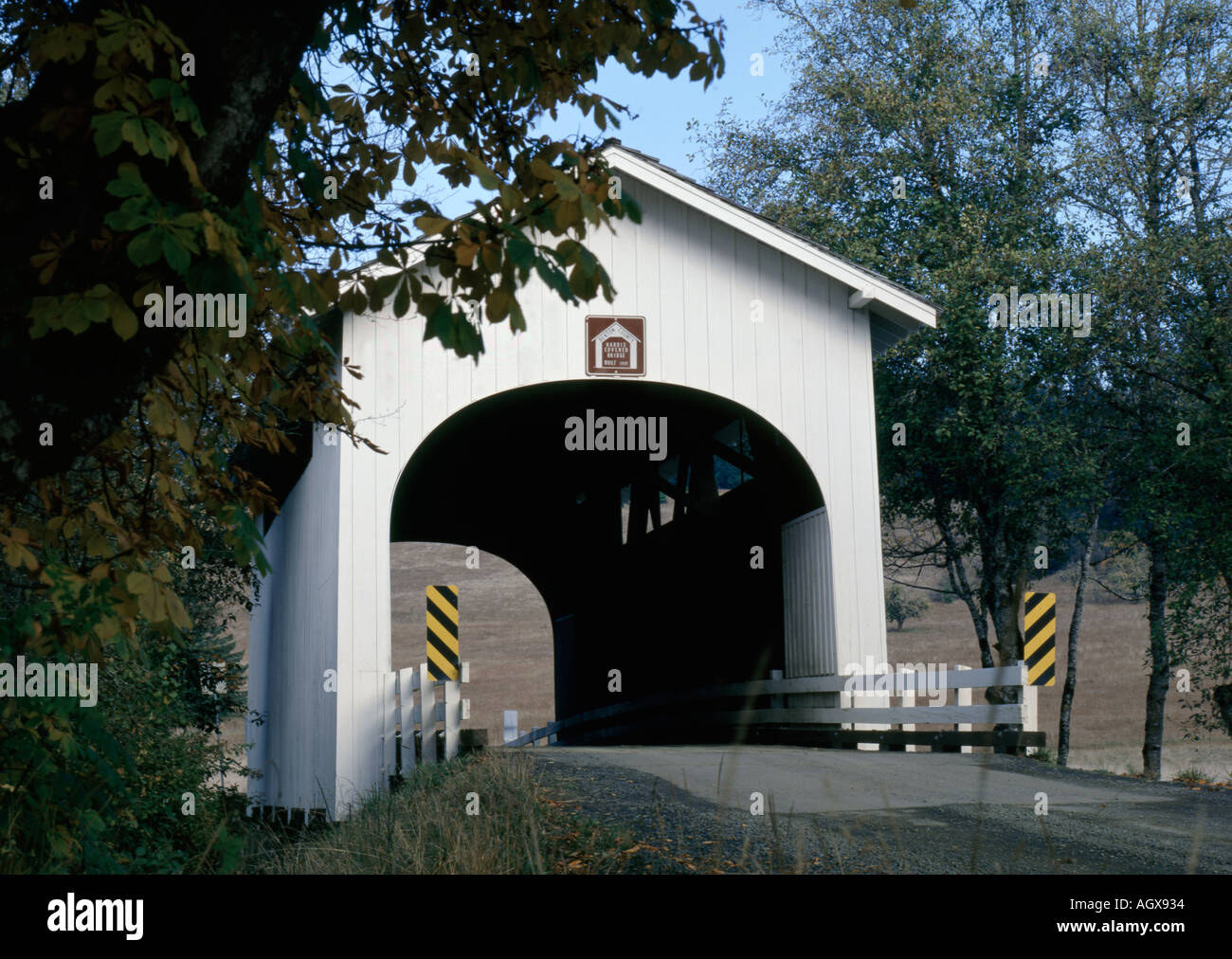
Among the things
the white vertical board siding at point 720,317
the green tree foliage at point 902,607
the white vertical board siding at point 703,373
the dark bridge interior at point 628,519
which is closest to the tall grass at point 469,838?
the white vertical board siding at point 703,373

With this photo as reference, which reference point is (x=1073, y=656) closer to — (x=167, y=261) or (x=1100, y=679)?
(x=167, y=261)

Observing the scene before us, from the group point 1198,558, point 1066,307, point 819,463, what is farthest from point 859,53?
point 819,463

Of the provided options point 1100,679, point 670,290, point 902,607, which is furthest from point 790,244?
point 902,607

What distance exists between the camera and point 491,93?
548 centimetres

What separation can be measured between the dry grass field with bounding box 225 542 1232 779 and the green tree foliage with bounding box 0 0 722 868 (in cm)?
2489

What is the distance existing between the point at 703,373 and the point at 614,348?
96cm

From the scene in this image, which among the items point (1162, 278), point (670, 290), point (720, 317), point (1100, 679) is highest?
point (1162, 278)

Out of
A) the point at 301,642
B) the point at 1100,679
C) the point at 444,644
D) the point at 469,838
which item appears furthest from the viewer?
the point at 1100,679

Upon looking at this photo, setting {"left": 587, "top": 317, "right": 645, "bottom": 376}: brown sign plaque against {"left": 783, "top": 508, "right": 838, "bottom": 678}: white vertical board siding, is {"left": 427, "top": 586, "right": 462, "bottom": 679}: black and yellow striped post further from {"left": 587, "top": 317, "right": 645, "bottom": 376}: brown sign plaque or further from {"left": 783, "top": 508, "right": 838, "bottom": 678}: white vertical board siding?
{"left": 783, "top": 508, "right": 838, "bottom": 678}: white vertical board siding

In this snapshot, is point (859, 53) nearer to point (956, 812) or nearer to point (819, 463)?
point (819, 463)

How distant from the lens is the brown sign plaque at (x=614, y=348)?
12.0 metres

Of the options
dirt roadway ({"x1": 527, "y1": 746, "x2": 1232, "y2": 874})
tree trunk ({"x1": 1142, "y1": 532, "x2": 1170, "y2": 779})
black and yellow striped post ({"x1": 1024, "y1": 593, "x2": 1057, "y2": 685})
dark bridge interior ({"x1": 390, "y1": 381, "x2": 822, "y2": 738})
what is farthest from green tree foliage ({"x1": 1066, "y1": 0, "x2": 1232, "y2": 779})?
dirt roadway ({"x1": 527, "y1": 746, "x2": 1232, "y2": 874})

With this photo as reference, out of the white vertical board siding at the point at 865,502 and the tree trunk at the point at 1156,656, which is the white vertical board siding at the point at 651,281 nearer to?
the white vertical board siding at the point at 865,502

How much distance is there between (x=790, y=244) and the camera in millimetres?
12195
